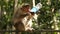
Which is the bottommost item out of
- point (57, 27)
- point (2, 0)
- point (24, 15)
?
point (57, 27)

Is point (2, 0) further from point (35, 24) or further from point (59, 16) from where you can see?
point (59, 16)

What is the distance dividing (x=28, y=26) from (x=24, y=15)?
187 millimetres

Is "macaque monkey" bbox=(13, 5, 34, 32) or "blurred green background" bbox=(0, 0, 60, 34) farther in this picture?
"blurred green background" bbox=(0, 0, 60, 34)

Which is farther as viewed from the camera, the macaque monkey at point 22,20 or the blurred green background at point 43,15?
the blurred green background at point 43,15

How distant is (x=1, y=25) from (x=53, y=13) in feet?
3.19

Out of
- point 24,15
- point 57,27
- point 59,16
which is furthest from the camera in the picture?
point 59,16

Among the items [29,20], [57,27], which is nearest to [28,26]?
[29,20]

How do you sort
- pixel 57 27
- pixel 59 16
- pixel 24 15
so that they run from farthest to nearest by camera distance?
pixel 59 16 → pixel 57 27 → pixel 24 15

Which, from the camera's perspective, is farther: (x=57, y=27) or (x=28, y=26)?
(x=57, y=27)

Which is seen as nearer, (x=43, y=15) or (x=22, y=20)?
(x=22, y=20)

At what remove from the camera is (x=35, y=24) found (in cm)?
357

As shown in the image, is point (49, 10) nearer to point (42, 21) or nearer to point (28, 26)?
point (42, 21)

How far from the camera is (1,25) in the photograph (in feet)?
11.2

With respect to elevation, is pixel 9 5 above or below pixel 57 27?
above
